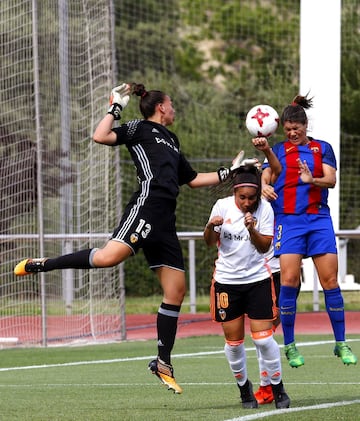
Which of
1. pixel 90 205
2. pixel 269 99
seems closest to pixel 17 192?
pixel 90 205

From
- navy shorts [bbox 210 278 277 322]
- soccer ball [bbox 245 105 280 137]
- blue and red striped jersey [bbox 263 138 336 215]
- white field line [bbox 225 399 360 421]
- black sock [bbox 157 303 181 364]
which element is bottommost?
white field line [bbox 225 399 360 421]

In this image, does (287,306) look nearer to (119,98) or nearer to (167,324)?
(167,324)

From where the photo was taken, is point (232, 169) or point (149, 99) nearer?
point (232, 169)

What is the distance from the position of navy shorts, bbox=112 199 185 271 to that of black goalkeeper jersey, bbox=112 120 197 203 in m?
0.12

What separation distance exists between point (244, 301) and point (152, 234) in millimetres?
933

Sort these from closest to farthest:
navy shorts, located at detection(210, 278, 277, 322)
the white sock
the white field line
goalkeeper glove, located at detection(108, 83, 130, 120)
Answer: the white field line
navy shorts, located at detection(210, 278, 277, 322)
the white sock
goalkeeper glove, located at detection(108, 83, 130, 120)

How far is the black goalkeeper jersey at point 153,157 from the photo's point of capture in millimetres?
9008

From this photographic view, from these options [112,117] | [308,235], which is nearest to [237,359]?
[308,235]

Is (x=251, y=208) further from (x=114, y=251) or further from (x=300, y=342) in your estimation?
(x=300, y=342)

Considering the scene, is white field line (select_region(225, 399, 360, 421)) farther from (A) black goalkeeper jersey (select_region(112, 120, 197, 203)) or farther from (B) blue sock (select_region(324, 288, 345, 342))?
(A) black goalkeeper jersey (select_region(112, 120, 197, 203))

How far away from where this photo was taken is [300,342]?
15.3 m

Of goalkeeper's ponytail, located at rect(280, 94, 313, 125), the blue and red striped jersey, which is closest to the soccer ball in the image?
goalkeeper's ponytail, located at rect(280, 94, 313, 125)

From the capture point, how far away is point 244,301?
841 centimetres

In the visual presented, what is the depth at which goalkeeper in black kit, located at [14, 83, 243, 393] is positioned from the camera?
8.90 m
